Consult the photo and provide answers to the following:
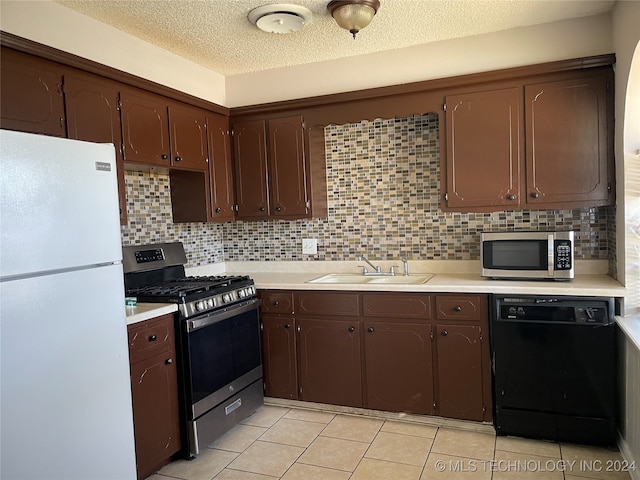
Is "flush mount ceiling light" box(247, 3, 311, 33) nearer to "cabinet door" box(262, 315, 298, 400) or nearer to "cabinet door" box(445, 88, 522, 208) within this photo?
"cabinet door" box(445, 88, 522, 208)

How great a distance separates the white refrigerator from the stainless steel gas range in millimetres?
645

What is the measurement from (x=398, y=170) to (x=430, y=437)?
1823 millimetres

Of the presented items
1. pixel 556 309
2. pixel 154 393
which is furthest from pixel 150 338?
pixel 556 309

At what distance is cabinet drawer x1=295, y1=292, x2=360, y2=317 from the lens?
3.10m

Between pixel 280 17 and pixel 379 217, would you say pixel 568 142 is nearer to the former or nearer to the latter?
pixel 379 217

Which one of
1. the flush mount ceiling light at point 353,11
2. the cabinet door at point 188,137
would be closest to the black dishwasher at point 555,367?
the flush mount ceiling light at point 353,11

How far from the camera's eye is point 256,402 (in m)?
3.24

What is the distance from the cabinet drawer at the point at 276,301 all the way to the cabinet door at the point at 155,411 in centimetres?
86

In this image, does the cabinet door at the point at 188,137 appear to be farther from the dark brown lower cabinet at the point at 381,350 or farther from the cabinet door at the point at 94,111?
the dark brown lower cabinet at the point at 381,350

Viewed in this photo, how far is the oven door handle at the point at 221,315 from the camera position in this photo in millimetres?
2674

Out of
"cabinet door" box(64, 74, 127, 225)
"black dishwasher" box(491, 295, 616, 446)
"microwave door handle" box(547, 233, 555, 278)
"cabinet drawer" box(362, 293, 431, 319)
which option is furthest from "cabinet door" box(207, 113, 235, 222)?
"microwave door handle" box(547, 233, 555, 278)

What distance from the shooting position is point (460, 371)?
113 inches

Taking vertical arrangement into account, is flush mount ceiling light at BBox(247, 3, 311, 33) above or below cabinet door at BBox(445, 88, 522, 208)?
above

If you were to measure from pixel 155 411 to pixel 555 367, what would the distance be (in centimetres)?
219
